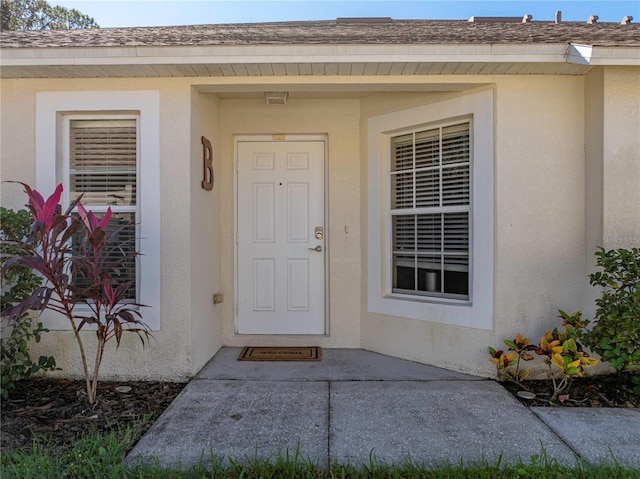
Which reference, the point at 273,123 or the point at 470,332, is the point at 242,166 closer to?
the point at 273,123

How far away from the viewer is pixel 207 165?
439cm

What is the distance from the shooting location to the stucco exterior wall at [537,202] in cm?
384

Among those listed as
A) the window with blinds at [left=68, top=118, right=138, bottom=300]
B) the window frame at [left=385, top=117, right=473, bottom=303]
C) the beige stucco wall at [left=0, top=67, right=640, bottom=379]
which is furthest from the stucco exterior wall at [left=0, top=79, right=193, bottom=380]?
the window frame at [left=385, top=117, right=473, bottom=303]

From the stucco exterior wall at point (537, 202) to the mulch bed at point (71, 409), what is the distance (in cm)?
314

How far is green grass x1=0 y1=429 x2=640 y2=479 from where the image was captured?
2.32m

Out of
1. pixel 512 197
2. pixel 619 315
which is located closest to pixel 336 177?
pixel 512 197

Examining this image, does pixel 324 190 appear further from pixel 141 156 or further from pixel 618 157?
pixel 618 157

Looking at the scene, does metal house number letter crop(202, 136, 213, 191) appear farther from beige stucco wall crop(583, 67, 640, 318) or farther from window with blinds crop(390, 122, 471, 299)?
beige stucco wall crop(583, 67, 640, 318)

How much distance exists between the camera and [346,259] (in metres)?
4.89

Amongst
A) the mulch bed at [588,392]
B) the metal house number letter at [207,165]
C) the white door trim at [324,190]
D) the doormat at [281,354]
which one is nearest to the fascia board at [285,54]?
the metal house number letter at [207,165]

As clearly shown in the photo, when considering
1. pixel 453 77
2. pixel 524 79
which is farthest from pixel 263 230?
pixel 524 79

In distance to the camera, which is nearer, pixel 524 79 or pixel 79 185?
pixel 524 79

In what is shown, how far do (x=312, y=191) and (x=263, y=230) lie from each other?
0.78 meters

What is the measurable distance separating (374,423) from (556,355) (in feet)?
5.31
